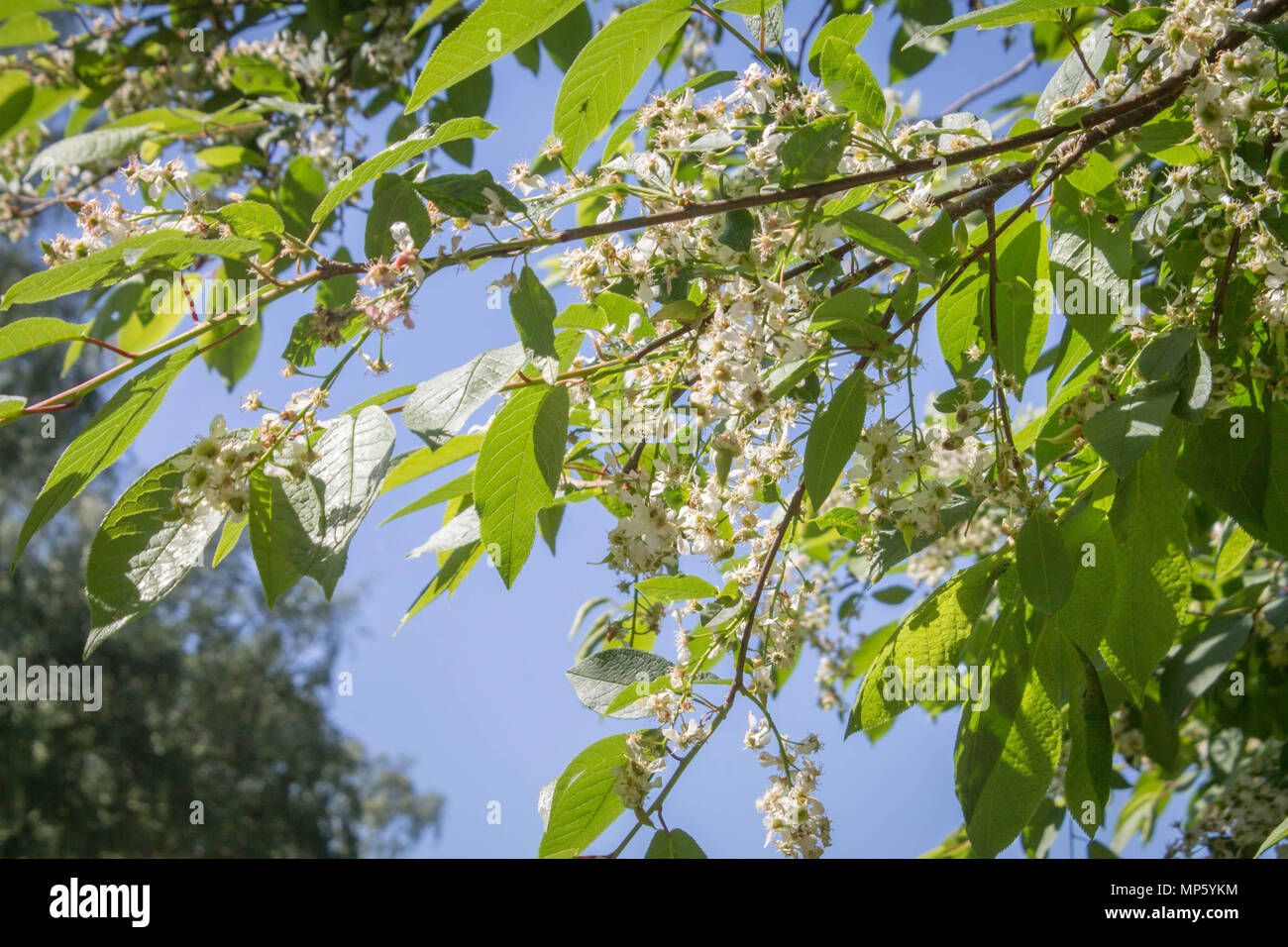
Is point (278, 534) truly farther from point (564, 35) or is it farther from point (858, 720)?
point (564, 35)

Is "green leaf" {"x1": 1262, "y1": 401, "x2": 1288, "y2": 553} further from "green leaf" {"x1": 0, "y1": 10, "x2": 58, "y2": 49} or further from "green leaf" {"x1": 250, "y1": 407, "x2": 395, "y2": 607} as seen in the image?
"green leaf" {"x1": 0, "y1": 10, "x2": 58, "y2": 49}

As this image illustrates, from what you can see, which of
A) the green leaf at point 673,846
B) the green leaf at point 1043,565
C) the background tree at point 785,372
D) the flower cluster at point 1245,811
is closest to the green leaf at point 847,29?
the background tree at point 785,372

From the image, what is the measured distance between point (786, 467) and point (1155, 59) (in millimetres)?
451

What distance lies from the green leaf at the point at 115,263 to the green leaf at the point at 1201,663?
1239 mm

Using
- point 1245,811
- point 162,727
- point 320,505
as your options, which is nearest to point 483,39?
point 320,505

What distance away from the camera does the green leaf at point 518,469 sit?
2.20 ft

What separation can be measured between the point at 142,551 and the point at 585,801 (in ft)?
1.22

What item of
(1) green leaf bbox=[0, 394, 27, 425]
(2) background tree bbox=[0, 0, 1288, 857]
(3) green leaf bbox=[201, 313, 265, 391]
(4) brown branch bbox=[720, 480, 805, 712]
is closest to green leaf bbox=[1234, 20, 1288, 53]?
(2) background tree bbox=[0, 0, 1288, 857]

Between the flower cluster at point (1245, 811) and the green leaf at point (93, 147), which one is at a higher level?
the green leaf at point (93, 147)

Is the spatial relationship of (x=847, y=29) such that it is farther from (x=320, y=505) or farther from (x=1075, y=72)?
(x=320, y=505)

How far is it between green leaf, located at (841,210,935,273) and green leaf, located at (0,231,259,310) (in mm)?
422

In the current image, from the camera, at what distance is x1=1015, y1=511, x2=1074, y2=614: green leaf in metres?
0.67

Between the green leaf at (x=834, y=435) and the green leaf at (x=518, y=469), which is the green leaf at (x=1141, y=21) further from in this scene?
the green leaf at (x=518, y=469)

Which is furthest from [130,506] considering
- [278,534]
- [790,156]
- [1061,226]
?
[1061,226]
